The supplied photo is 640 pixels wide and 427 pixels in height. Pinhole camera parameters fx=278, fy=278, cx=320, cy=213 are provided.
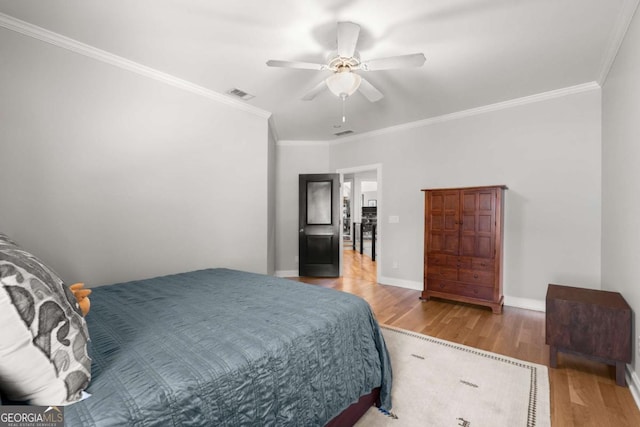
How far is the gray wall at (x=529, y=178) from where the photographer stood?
10.1ft

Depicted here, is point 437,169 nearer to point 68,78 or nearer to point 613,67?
point 613,67

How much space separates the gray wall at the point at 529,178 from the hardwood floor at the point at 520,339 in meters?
0.54

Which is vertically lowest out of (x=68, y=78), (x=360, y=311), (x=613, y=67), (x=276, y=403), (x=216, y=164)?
(x=276, y=403)

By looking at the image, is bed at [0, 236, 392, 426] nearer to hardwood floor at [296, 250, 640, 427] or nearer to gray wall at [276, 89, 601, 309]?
hardwood floor at [296, 250, 640, 427]

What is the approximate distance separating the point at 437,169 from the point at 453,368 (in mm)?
2802

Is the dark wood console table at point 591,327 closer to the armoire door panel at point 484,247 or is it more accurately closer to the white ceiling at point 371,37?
the armoire door panel at point 484,247

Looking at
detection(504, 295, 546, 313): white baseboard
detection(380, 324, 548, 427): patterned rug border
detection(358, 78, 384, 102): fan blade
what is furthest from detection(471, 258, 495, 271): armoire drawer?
detection(358, 78, 384, 102): fan blade

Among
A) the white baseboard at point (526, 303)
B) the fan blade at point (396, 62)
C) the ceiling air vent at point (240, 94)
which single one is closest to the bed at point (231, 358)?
the fan blade at point (396, 62)

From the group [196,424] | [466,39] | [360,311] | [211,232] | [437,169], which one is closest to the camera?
[196,424]

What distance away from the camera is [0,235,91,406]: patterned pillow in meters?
0.70

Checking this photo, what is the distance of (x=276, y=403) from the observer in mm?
1065

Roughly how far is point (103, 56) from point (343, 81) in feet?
7.09

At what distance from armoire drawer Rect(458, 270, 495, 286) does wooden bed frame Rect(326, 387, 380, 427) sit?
89.4 inches

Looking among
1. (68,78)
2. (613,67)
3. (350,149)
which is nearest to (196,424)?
(68,78)
